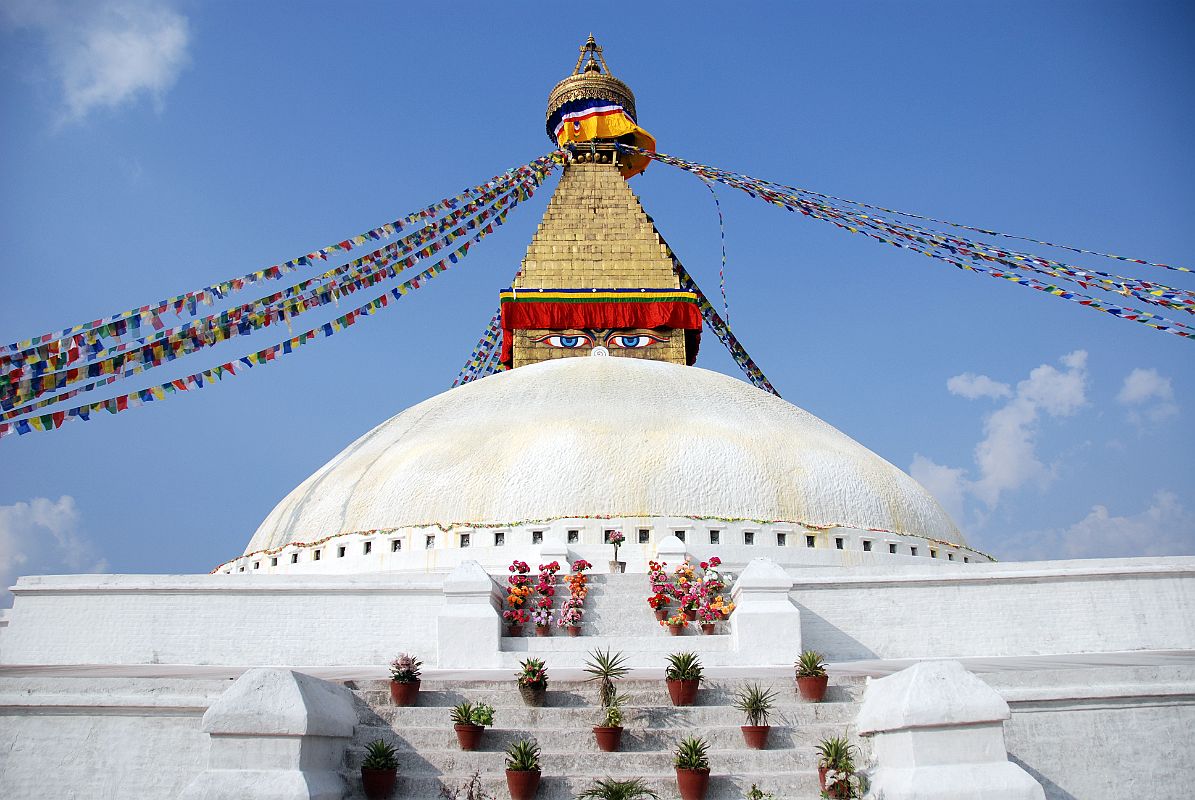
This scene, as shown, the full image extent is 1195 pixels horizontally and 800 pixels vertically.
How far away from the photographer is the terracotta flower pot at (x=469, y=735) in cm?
681

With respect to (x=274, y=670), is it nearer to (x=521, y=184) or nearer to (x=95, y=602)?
(x=95, y=602)

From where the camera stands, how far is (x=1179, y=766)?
280 inches

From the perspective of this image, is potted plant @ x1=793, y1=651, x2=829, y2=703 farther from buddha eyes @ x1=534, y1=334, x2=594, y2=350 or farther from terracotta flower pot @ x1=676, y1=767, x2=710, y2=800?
buddha eyes @ x1=534, y1=334, x2=594, y2=350

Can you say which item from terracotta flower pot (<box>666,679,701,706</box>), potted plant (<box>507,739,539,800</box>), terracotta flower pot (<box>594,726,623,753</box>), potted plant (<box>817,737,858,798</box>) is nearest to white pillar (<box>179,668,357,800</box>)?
potted plant (<box>507,739,539,800</box>)

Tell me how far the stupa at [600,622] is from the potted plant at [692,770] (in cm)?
20

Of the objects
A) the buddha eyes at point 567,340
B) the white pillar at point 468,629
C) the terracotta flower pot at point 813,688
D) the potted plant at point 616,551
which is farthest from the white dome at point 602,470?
the terracotta flower pot at point 813,688

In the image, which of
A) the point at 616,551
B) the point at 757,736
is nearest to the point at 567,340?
the point at 616,551

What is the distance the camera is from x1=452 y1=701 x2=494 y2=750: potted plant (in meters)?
6.82

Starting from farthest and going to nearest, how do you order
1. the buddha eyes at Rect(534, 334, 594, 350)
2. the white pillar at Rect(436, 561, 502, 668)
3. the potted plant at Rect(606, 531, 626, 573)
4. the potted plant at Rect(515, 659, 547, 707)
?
1. the buddha eyes at Rect(534, 334, 594, 350)
2. the potted plant at Rect(606, 531, 626, 573)
3. the white pillar at Rect(436, 561, 502, 668)
4. the potted plant at Rect(515, 659, 547, 707)

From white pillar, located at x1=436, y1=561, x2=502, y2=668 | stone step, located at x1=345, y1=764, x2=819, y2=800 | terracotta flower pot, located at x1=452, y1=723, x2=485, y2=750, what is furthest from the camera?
white pillar, located at x1=436, y1=561, x2=502, y2=668

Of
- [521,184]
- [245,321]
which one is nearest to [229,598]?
[245,321]

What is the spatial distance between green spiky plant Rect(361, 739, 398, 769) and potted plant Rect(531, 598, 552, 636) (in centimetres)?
422

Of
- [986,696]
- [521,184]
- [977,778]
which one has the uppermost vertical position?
[521,184]

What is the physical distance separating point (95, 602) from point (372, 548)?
3861 mm
